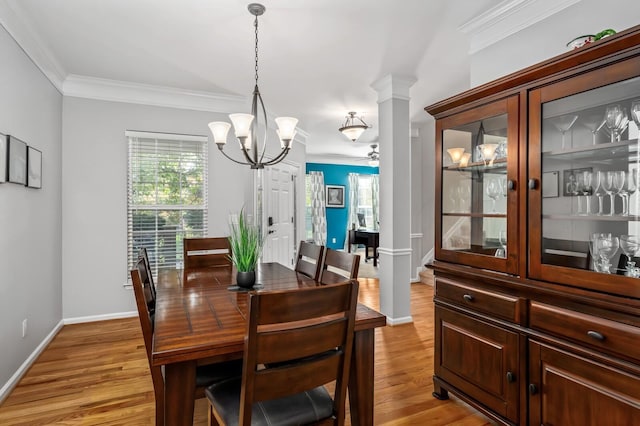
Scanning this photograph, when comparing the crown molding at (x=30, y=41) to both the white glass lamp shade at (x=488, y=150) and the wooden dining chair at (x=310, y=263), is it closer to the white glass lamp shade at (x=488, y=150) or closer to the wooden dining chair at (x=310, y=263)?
the wooden dining chair at (x=310, y=263)

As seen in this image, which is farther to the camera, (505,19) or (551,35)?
(505,19)

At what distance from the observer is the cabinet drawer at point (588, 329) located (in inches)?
52.0

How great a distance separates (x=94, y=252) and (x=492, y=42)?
4.22m

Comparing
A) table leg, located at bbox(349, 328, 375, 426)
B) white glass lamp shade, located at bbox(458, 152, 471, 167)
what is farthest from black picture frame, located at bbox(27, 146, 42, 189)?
white glass lamp shade, located at bbox(458, 152, 471, 167)

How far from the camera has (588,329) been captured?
4.74 ft

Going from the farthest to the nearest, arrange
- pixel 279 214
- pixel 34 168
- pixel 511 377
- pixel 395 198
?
pixel 279 214 < pixel 395 198 < pixel 34 168 < pixel 511 377

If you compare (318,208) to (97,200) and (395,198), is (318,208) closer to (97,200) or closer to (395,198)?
(395,198)

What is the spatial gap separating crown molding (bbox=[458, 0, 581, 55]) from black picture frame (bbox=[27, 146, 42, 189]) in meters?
3.45

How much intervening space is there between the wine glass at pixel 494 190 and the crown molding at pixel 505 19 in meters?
1.12

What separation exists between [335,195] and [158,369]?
26.6 ft

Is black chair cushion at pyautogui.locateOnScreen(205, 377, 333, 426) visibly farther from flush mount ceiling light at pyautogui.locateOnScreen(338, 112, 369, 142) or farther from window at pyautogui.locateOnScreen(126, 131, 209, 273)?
flush mount ceiling light at pyautogui.locateOnScreen(338, 112, 369, 142)

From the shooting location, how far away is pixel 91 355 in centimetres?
299

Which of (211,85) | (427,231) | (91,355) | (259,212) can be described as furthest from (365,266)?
(91,355)

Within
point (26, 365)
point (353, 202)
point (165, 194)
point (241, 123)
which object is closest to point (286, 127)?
point (241, 123)
